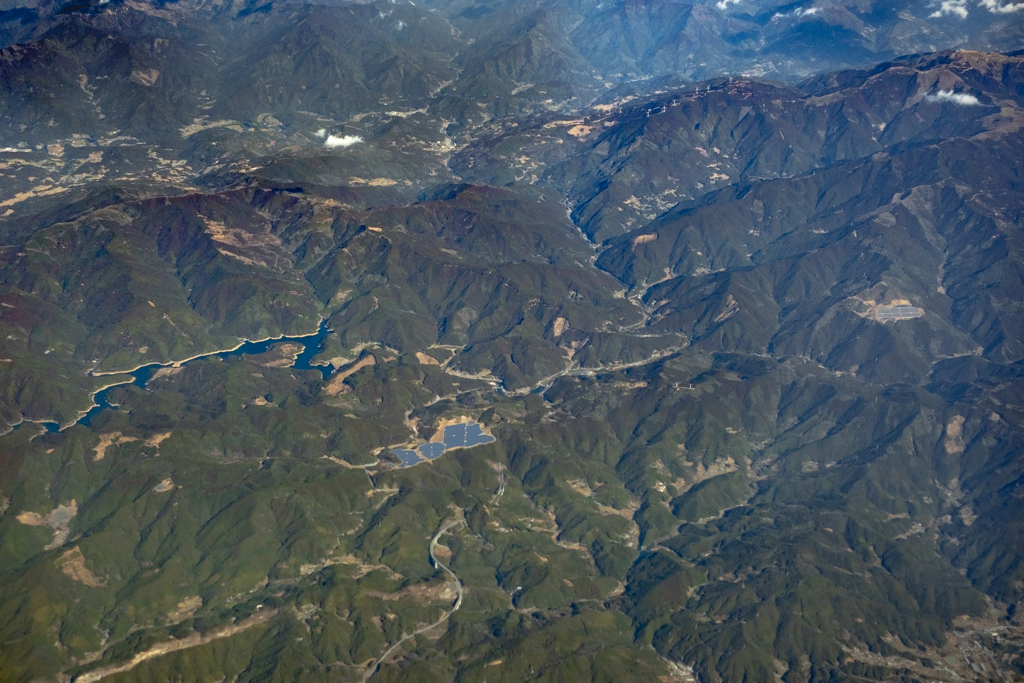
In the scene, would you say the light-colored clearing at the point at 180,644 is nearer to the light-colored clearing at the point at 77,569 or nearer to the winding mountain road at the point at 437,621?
the light-colored clearing at the point at 77,569

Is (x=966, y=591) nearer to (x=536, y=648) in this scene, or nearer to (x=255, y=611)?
(x=536, y=648)

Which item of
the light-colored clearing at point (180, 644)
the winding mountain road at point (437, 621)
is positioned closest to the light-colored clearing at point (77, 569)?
the light-colored clearing at point (180, 644)

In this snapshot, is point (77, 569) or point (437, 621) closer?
point (437, 621)

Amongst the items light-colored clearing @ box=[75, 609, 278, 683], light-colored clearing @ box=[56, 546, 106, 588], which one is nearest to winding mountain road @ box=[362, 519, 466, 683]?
light-colored clearing @ box=[75, 609, 278, 683]

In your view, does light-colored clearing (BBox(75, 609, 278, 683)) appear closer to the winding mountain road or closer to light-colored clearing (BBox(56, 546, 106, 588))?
light-colored clearing (BBox(56, 546, 106, 588))

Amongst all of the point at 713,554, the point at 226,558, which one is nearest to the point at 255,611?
the point at 226,558

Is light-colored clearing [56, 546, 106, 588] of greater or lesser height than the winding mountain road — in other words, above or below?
above

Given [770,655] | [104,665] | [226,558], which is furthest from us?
[226,558]

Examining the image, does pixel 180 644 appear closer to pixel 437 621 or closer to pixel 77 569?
pixel 77 569

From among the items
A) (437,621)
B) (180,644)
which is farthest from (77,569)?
(437,621)

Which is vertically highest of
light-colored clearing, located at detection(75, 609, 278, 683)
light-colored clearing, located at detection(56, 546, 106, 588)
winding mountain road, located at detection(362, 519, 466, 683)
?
light-colored clearing, located at detection(56, 546, 106, 588)

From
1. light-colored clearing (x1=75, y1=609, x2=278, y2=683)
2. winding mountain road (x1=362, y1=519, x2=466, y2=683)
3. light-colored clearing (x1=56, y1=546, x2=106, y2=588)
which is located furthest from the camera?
light-colored clearing (x1=56, y1=546, x2=106, y2=588)
